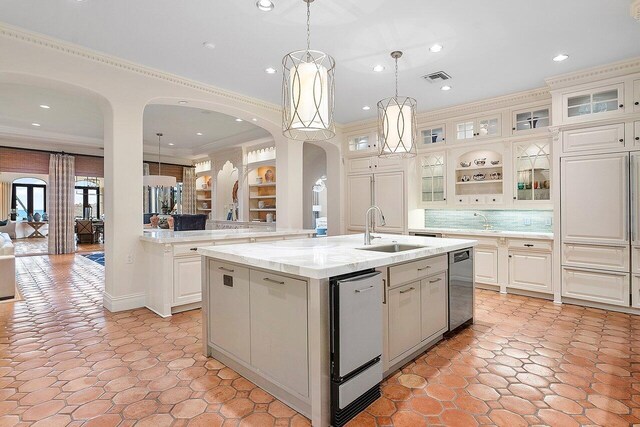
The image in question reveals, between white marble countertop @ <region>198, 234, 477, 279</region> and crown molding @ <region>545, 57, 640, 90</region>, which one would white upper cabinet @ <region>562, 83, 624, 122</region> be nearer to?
crown molding @ <region>545, 57, 640, 90</region>

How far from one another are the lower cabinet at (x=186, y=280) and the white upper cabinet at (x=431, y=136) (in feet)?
13.5

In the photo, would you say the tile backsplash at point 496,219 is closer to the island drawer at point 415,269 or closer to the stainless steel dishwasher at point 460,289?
the stainless steel dishwasher at point 460,289

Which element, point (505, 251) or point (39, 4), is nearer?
point (39, 4)

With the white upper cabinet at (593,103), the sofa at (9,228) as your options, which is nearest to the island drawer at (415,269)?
the white upper cabinet at (593,103)

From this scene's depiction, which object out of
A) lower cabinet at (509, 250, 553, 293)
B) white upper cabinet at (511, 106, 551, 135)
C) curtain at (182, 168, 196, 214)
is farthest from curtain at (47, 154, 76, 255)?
white upper cabinet at (511, 106, 551, 135)

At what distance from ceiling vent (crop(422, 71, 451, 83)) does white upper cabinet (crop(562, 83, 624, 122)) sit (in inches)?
58.9

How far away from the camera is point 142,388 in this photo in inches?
88.0

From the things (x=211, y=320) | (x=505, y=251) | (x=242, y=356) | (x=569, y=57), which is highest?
(x=569, y=57)


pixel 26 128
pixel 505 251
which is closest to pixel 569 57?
pixel 505 251

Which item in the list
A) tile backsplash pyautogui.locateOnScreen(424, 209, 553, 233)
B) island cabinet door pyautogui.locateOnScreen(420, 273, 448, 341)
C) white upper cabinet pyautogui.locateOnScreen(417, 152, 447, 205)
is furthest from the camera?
white upper cabinet pyautogui.locateOnScreen(417, 152, 447, 205)

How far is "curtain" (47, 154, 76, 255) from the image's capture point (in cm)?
842

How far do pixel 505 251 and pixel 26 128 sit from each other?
9732 mm

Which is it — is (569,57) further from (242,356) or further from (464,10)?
(242,356)

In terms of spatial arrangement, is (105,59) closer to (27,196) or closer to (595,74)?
(595,74)
